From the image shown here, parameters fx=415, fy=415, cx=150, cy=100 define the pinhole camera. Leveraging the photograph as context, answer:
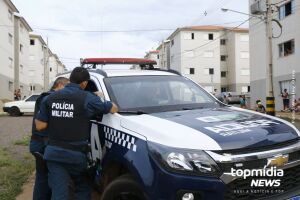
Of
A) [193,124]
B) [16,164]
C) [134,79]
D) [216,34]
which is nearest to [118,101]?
[134,79]

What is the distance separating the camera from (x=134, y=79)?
5.11m

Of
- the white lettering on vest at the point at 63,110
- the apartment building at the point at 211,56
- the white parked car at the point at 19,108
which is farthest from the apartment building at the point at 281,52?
the apartment building at the point at 211,56

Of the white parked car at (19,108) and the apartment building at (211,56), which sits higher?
the apartment building at (211,56)

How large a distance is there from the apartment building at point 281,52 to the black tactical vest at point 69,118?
22508mm

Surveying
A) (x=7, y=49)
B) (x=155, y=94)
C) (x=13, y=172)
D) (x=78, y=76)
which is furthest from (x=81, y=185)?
(x=7, y=49)

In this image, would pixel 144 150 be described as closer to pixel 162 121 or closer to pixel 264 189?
pixel 162 121

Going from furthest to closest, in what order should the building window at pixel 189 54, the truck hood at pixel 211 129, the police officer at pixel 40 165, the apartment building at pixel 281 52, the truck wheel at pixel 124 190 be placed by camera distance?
the building window at pixel 189 54 → the apartment building at pixel 281 52 → the police officer at pixel 40 165 → the truck wheel at pixel 124 190 → the truck hood at pixel 211 129

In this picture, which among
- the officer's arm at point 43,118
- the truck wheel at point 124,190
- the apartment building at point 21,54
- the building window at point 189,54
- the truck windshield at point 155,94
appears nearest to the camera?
the truck wheel at point 124,190

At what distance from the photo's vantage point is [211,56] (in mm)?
63000

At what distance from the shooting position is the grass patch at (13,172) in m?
6.07

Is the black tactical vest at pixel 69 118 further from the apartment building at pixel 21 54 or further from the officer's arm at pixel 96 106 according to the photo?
the apartment building at pixel 21 54

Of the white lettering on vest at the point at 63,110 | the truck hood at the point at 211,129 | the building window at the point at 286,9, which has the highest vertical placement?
the building window at the point at 286,9

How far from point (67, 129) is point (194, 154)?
1329 mm

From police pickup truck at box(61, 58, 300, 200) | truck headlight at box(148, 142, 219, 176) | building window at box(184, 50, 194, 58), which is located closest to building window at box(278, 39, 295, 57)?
police pickup truck at box(61, 58, 300, 200)
